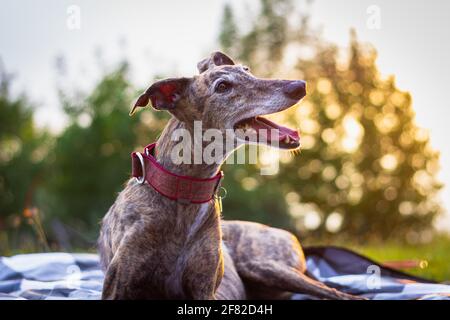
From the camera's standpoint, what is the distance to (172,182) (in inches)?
118

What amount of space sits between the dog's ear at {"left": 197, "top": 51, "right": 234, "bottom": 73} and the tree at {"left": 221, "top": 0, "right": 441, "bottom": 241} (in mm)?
5662

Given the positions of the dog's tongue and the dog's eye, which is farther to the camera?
the dog's eye

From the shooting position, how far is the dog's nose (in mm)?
3010

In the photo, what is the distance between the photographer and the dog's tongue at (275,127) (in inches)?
116

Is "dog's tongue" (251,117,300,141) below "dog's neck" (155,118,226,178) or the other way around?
the other way around

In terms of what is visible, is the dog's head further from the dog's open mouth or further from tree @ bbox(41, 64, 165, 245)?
tree @ bbox(41, 64, 165, 245)

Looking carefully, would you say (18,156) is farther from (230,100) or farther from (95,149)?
(230,100)

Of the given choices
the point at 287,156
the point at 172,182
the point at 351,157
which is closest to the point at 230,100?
the point at 172,182

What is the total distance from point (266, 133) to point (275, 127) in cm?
6

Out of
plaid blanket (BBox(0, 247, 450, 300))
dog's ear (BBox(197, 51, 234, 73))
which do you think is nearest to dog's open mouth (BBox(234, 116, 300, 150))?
dog's ear (BBox(197, 51, 234, 73))

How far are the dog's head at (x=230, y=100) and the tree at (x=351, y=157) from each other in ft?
20.2

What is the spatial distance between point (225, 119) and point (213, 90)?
0.16m

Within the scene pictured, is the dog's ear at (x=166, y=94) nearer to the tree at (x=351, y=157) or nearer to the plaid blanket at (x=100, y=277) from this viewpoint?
the plaid blanket at (x=100, y=277)
